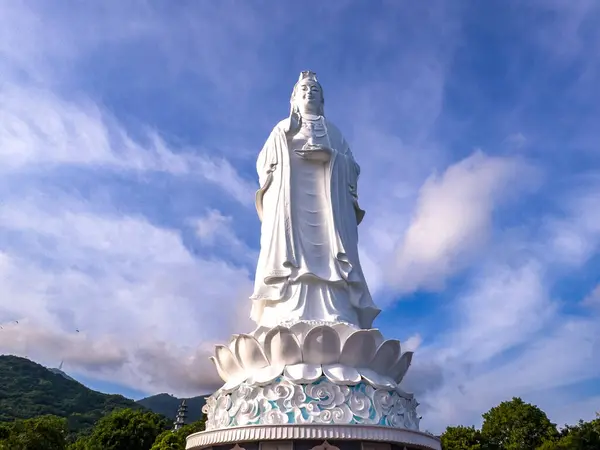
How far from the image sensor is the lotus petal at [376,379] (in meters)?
6.36

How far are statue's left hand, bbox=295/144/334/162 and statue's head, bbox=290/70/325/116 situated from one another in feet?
2.75

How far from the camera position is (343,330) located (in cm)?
660

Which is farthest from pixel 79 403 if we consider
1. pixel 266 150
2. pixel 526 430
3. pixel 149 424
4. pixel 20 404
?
pixel 266 150

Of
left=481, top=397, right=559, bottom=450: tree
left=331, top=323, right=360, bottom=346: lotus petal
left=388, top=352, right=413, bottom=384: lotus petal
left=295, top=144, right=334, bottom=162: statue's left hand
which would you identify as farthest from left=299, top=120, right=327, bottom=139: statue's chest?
left=481, top=397, right=559, bottom=450: tree

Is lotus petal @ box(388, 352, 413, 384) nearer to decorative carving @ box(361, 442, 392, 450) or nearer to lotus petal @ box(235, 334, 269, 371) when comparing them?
decorative carving @ box(361, 442, 392, 450)

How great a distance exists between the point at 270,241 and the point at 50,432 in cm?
1038

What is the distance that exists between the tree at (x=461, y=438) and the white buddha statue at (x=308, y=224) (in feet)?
39.1

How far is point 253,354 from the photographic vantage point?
658 cm

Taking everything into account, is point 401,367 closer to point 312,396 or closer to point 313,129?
point 312,396

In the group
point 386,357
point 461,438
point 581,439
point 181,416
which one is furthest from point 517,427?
point 386,357

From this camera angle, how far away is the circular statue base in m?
5.78

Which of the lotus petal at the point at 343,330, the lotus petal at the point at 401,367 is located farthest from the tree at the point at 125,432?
the lotus petal at the point at 343,330

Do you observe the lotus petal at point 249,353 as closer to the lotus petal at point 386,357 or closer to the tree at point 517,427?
the lotus petal at point 386,357

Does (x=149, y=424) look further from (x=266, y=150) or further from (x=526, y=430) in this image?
(x=266, y=150)
